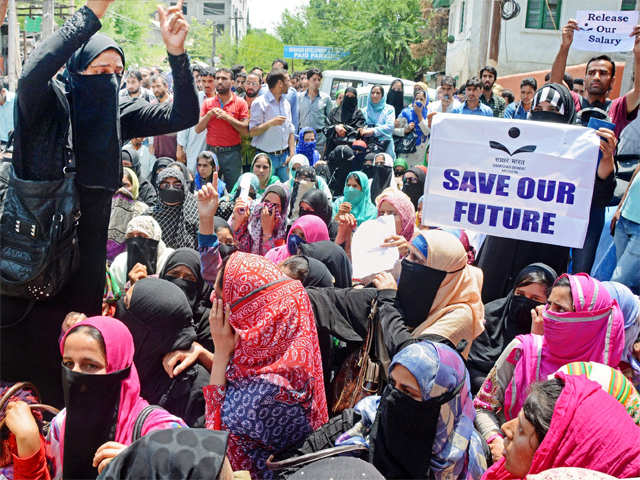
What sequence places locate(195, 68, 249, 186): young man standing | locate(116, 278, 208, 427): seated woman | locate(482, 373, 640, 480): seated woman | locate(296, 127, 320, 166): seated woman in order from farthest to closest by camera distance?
locate(296, 127, 320, 166): seated woman, locate(195, 68, 249, 186): young man standing, locate(116, 278, 208, 427): seated woman, locate(482, 373, 640, 480): seated woman

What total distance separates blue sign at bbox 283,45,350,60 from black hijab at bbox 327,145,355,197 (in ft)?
92.4

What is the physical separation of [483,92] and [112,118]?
6.77m

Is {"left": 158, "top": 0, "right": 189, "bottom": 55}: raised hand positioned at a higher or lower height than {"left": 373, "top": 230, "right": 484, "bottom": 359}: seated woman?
higher

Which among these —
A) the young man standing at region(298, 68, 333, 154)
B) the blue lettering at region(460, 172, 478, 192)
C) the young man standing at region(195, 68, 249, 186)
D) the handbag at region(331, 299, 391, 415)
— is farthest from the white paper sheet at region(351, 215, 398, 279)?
the young man standing at region(298, 68, 333, 154)

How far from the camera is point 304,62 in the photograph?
45094 mm

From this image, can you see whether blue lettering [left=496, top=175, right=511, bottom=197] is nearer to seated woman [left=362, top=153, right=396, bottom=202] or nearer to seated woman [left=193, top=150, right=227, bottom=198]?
seated woman [left=193, top=150, right=227, bottom=198]

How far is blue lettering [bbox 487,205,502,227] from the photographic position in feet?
12.2

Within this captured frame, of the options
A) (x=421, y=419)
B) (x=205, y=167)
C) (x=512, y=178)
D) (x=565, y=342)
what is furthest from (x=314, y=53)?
(x=421, y=419)

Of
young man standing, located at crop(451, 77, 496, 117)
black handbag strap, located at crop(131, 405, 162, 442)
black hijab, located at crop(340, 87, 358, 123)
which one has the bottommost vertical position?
black handbag strap, located at crop(131, 405, 162, 442)

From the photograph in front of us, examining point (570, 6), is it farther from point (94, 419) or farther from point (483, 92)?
point (94, 419)

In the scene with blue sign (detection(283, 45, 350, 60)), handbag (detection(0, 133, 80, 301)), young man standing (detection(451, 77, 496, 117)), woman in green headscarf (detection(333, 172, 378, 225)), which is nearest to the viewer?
handbag (detection(0, 133, 80, 301))

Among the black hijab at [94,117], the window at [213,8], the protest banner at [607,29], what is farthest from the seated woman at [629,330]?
the window at [213,8]

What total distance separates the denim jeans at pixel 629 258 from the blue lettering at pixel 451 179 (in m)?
0.97

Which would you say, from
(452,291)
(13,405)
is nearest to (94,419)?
(13,405)
